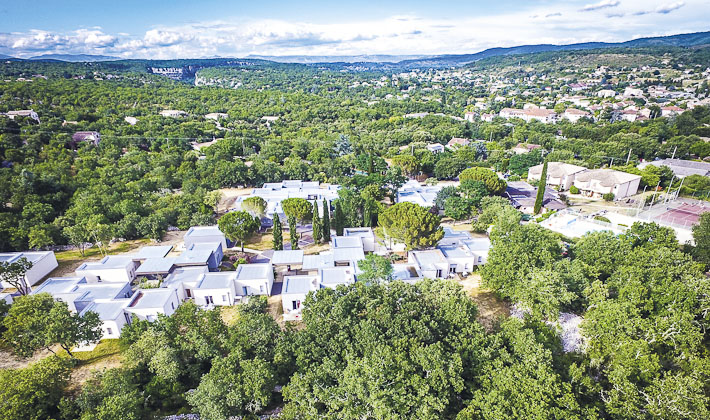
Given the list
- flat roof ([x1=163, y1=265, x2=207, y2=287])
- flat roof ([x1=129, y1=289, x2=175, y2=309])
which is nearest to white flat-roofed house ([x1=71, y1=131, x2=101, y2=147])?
flat roof ([x1=163, y1=265, x2=207, y2=287])

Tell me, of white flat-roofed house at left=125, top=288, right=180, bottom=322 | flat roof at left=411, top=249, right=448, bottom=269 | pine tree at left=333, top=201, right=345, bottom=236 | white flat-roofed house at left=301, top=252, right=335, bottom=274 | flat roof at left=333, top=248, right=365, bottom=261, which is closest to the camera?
white flat-roofed house at left=125, top=288, right=180, bottom=322

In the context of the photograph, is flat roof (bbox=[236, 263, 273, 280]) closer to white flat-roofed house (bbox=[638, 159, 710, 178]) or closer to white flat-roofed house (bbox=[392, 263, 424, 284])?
white flat-roofed house (bbox=[392, 263, 424, 284])

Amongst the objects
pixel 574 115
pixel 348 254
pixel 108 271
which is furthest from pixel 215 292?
pixel 574 115

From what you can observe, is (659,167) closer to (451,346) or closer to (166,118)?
(451,346)

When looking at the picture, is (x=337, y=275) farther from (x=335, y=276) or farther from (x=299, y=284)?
Result: (x=299, y=284)

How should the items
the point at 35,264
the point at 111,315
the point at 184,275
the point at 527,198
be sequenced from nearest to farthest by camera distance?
the point at 111,315 → the point at 184,275 → the point at 35,264 → the point at 527,198

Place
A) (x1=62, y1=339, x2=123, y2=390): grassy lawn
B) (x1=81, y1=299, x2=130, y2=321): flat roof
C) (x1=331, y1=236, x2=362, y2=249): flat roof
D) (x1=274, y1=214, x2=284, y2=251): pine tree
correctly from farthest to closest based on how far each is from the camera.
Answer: (x1=274, y1=214, x2=284, y2=251): pine tree, (x1=331, y1=236, x2=362, y2=249): flat roof, (x1=81, y1=299, x2=130, y2=321): flat roof, (x1=62, y1=339, x2=123, y2=390): grassy lawn
